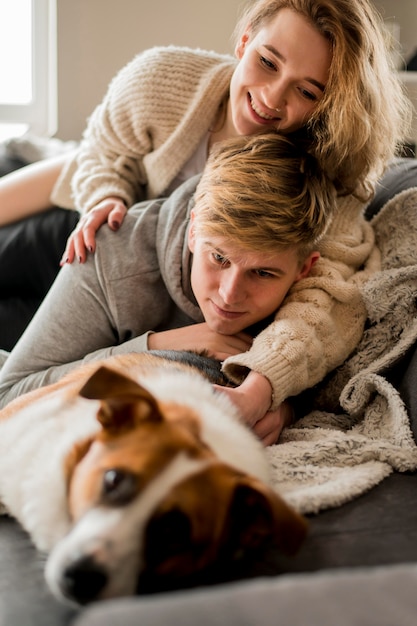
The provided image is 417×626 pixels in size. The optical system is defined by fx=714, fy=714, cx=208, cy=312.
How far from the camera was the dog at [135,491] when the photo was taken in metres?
0.87

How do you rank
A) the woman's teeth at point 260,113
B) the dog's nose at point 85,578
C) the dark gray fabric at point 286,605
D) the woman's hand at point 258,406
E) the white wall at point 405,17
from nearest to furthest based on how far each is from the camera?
the dark gray fabric at point 286,605 < the dog's nose at point 85,578 < the woman's hand at point 258,406 < the woman's teeth at point 260,113 < the white wall at point 405,17

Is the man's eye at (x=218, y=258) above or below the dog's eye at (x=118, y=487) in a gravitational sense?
below

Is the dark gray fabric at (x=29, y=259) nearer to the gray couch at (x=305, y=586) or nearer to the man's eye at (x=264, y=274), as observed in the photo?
the man's eye at (x=264, y=274)

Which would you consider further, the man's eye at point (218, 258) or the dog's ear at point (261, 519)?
the man's eye at point (218, 258)

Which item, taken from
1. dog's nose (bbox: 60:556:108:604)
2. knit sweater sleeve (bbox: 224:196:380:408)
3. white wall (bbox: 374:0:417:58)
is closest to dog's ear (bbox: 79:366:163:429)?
dog's nose (bbox: 60:556:108:604)

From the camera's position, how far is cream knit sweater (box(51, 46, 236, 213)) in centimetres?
200

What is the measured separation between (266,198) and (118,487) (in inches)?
31.5

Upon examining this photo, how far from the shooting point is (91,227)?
1804 millimetres

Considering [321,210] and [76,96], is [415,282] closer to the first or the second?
[321,210]

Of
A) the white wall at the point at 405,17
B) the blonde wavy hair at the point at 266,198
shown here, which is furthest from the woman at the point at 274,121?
the white wall at the point at 405,17

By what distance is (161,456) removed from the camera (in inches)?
36.4

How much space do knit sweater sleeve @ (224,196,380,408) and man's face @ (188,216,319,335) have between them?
54mm

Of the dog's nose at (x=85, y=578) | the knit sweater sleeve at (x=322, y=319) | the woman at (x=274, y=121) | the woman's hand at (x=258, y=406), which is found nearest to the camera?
the dog's nose at (x=85, y=578)

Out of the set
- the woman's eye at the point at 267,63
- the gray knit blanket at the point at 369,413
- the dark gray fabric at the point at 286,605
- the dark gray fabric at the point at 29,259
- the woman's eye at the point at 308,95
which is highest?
the woman's eye at the point at 267,63
